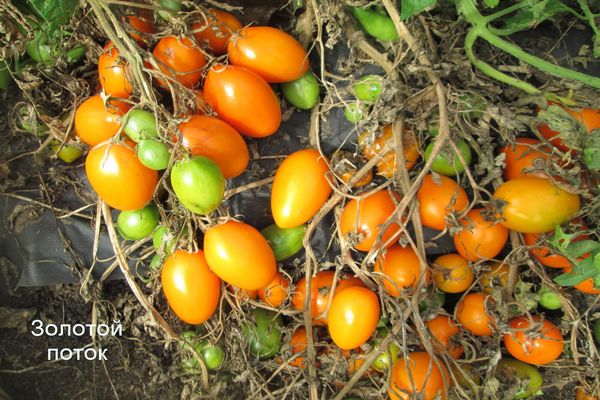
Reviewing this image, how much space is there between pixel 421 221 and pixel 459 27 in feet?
1.46

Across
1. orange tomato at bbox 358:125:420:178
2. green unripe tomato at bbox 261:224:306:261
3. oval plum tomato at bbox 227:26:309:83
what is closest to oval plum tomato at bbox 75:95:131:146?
oval plum tomato at bbox 227:26:309:83

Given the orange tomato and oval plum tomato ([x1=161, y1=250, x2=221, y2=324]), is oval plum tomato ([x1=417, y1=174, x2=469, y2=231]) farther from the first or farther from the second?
oval plum tomato ([x1=161, y1=250, x2=221, y2=324])

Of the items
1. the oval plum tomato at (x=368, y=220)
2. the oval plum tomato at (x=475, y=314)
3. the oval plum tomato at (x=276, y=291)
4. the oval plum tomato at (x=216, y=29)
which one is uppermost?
the oval plum tomato at (x=216, y=29)

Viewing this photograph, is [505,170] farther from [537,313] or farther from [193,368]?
[193,368]

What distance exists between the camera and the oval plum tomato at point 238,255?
1.08 meters

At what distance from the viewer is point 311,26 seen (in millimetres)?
1205

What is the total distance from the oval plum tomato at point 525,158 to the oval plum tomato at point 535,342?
335 mm

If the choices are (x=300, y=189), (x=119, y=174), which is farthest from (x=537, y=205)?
(x=119, y=174)

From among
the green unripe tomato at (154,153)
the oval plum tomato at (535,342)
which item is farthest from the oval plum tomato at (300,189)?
the oval plum tomato at (535,342)

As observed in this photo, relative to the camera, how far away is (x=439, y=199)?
113cm

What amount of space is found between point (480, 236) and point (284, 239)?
0.45 metres

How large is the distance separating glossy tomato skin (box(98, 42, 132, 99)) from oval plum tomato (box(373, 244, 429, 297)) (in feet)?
2.19

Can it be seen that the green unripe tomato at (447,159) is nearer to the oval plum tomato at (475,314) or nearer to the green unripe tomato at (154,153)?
the oval plum tomato at (475,314)

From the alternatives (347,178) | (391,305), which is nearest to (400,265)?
(391,305)
